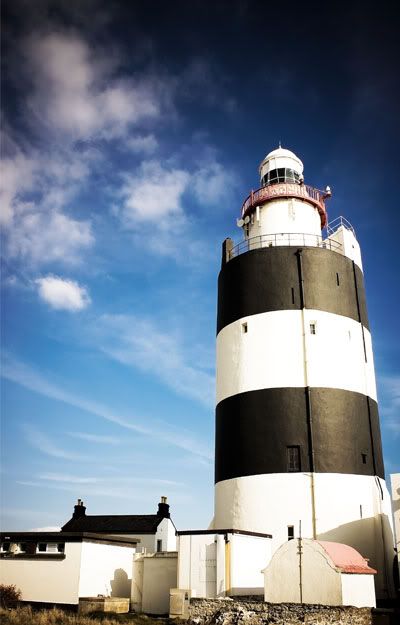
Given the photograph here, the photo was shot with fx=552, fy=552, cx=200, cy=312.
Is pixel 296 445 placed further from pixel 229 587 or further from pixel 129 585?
pixel 129 585

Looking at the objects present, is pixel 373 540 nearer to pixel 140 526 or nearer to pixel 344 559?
pixel 344 559

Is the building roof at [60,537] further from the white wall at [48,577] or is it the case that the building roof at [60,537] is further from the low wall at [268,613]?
the low wall at [268,613]

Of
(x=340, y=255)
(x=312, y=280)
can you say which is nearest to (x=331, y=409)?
(x=312, y=280)

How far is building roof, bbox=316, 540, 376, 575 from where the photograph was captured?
1650 centimetres

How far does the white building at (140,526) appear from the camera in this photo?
39.9 m

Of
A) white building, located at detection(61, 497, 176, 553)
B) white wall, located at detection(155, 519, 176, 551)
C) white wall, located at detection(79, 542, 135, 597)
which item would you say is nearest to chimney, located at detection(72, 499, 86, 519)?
white building, located at detection(61, 497, 176, 553)

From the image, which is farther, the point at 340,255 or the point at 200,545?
the point at 340,255

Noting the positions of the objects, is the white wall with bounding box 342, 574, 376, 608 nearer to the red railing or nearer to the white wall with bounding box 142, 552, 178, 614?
the white wall with bounding box 142, 552, 178, 614

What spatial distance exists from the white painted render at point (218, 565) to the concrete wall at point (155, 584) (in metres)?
1.81

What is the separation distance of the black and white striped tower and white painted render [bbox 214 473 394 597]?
0.13 feet

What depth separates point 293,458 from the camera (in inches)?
909

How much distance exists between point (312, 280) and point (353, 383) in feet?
16.8

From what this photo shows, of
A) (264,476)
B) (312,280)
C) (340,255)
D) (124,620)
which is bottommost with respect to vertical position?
(124,620)

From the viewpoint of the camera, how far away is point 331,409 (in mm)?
23734
